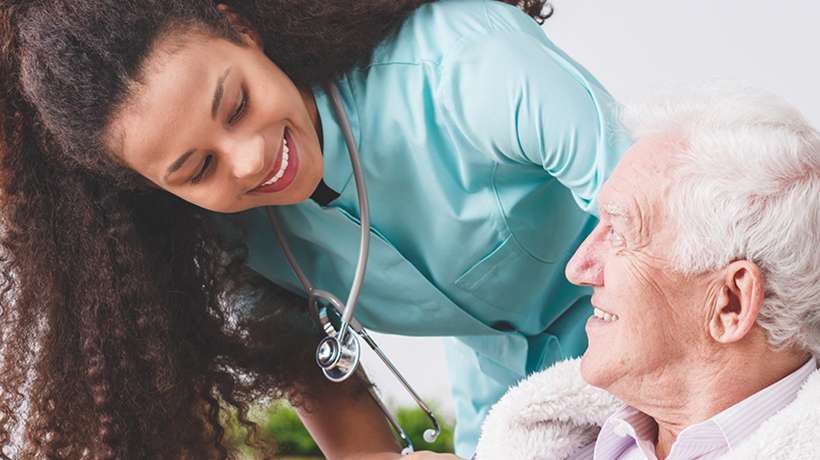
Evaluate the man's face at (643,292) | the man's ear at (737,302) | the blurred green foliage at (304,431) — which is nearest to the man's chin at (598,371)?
the man's face at (643,292)

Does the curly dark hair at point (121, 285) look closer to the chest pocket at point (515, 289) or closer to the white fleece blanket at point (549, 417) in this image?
the chest pocket at point (515, 289)

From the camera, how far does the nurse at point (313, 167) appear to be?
1453 millimetres

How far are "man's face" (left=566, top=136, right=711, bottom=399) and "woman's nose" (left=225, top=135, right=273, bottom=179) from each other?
397mm

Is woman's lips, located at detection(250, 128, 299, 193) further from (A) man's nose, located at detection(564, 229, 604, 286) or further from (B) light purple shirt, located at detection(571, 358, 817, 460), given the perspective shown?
(B) light purple shirt, located at detection(571, 358, 817, 460)

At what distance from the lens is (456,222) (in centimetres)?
169

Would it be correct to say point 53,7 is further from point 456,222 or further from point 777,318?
point 777,318

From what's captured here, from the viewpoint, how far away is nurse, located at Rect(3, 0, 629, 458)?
57.2 inches

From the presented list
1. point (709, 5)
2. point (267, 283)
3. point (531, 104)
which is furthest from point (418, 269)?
point (709, 5)

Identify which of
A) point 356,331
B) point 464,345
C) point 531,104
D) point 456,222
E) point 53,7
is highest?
point 531,104

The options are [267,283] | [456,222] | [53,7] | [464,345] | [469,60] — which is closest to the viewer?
[53,7]

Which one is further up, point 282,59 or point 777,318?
point 777,318

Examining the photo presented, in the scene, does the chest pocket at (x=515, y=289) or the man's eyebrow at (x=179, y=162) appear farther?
the chest pocket at (x=515, y=289)

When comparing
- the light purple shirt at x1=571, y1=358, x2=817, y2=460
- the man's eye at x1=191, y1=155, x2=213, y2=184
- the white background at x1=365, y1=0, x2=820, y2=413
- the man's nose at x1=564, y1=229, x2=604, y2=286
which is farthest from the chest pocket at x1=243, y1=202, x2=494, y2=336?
the white background at x1=365, y1=0, x2=820, y2=413

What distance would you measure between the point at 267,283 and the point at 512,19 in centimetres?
56
